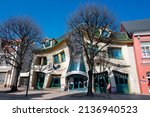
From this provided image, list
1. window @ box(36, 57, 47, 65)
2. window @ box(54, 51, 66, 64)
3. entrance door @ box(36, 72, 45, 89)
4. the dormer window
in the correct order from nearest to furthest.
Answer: window @ box(54, 51, 66, 64), entrance door @ box(36, 72, 45, 89), window @ box(36, 57, 47, 65), the dormer window

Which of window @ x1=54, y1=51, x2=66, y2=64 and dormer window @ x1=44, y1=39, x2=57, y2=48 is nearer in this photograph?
window @ x1=54, y1=51, x2=66, y2=64

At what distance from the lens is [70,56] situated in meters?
22.1

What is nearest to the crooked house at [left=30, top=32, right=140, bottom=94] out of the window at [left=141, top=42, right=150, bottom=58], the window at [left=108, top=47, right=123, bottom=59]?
Answer: the window at [left=108, top=47, right=123, bottom=59]

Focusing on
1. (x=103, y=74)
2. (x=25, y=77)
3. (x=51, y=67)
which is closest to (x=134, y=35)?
(x=103, y=74)

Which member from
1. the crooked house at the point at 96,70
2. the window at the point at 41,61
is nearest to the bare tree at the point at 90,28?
the crooked house at the point at 96,70

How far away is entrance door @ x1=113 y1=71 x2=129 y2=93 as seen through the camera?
749 inches

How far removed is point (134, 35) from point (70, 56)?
10335 mm

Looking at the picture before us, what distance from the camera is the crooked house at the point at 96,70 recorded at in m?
19.2

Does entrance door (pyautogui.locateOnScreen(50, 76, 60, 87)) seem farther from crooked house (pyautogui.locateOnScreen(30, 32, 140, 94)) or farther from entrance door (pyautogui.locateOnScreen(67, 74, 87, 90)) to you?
entrance door (pyautogui.locateOnScreen(67, 74, 87, 90))

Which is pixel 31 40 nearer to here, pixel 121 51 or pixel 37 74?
pixel 37 74

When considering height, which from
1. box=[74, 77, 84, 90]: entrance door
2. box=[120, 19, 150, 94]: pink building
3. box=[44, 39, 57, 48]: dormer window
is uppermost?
box=[44, 39, 57, 48]: dormer window

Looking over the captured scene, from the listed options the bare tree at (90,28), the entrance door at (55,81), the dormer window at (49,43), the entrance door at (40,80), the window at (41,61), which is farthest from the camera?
the dormer window at (49,43)

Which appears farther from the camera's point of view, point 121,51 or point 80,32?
point 121,51

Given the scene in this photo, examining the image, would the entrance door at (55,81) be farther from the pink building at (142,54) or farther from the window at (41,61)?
the pink building at (142,54)
